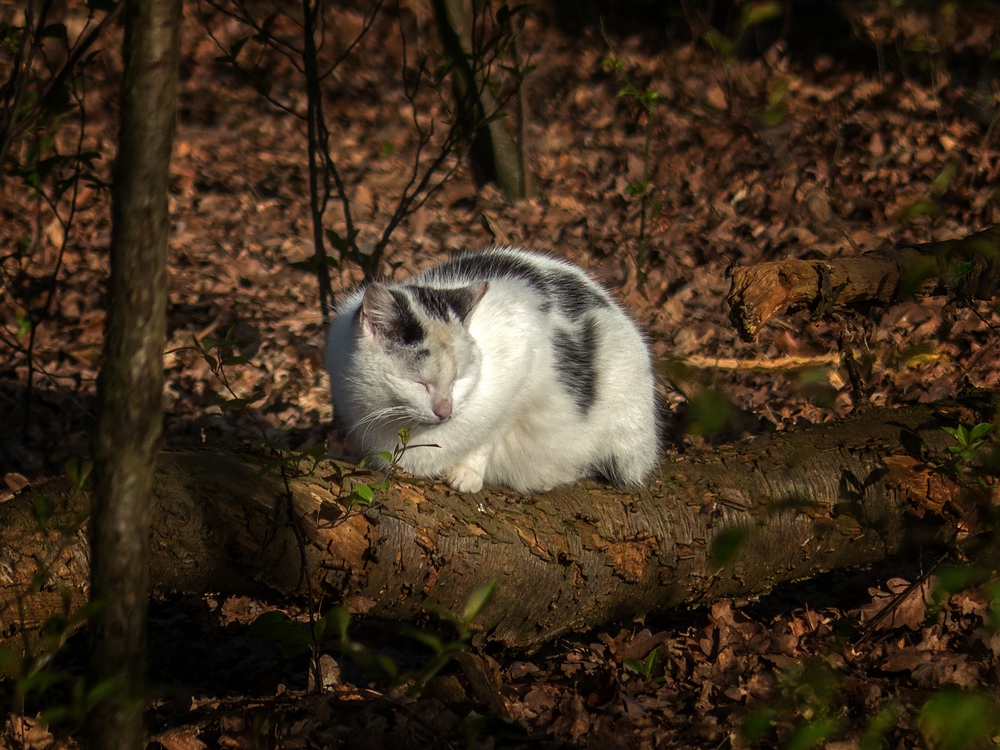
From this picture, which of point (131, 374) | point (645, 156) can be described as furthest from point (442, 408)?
point (645, 156)

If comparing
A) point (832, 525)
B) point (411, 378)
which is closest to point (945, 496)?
point (832, 525)

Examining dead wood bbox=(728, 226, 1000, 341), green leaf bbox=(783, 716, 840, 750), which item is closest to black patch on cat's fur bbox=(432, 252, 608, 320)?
dead wood bbox=(728, 226, 1000, 341)

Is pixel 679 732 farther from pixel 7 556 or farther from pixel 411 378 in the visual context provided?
pixel 7 556

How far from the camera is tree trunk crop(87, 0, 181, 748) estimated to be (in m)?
1.90

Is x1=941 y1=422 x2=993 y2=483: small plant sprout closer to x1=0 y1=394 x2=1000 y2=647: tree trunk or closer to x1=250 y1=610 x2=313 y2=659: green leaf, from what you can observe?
x1=0 y1=394 x2=1000 y2=647: tree trunk

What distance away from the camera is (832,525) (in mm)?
3545

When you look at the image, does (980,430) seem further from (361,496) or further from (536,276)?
(361,496)

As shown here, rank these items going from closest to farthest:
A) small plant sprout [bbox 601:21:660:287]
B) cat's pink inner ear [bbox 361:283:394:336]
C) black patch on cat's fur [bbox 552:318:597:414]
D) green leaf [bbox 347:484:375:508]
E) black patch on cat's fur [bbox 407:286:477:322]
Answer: green leaf [bbox 347:484:375:508] < cat's pink inner ear [bbox 361:283:394:336] < black patch on cat's fur [bbox 407:286:477:322] < black patch on cat's fur [bbox 552:318:597:414] < small plant sprout [bbox 601:21:660:287]

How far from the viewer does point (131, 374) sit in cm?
194

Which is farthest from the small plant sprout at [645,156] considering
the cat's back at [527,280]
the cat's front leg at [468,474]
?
the cat's front leg at [468,474]

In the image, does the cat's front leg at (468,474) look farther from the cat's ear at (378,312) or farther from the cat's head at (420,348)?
the cat's ear at (378,312)

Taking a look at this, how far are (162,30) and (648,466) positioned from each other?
99.3 inches

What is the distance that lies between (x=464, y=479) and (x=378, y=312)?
Answer: 0.73 meters

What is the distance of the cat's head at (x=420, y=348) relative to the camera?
3254mm
